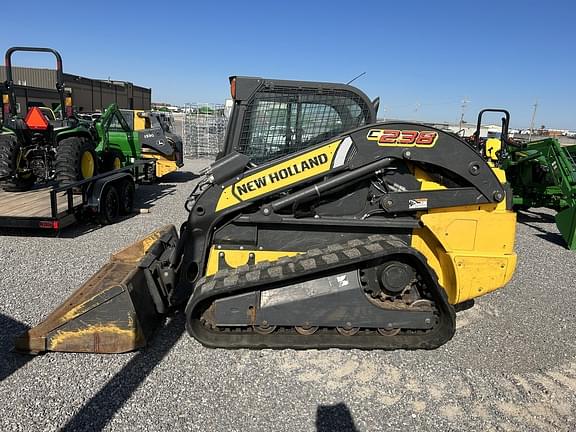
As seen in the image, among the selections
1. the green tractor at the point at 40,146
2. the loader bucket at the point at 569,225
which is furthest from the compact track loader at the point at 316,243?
the loader bucket at the point at 569,225

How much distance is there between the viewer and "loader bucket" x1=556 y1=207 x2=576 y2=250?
7848 mm

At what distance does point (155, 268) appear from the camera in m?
4.16

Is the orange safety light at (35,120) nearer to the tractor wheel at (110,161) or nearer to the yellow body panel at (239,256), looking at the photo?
the tractor wheel at (110,161)

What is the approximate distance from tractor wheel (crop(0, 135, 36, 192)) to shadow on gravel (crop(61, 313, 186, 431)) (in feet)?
19.4

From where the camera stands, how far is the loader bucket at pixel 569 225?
309 inches

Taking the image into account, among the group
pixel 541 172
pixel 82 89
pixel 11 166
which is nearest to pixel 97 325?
pixel 11 166

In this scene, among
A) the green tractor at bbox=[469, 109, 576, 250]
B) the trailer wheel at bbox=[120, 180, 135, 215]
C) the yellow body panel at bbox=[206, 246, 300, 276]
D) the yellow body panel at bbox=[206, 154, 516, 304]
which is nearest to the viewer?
A: the yellow body panel at bbox=[206, 154, 516, 304]

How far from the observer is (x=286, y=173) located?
12.6 feet

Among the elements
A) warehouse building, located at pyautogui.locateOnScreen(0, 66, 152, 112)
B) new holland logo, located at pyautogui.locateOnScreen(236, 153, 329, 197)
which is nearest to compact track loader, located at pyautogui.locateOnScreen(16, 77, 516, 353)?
new holland logo, located at pyautogui.locateOnScreen(236, 153, 329, 197)

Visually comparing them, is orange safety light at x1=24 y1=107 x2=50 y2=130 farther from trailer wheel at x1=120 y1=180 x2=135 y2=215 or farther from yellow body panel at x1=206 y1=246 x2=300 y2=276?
yellow body panel at x1=206 y1=246 x2=300 y2=276

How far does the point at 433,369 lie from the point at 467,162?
1.80m

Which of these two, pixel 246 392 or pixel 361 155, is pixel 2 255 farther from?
pixel 361 155

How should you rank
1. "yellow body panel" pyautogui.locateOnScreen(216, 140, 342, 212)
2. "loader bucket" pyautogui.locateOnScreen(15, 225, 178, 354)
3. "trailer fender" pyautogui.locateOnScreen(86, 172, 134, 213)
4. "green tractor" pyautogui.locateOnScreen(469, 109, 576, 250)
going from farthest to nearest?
"green tractor" pyautogui.locateOnScreen(469, 109, 576, 250), "trailer fender" pyautogui.locateOnScreen(86, 172, 134, 213), "yellow body panel" pyautogui.locateOnScreen(216, 140, 342, 212), "loader bucket" pyautogui.locateOnScreen(15, 225, 178, 354)

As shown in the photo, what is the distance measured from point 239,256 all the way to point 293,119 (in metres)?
1.39
